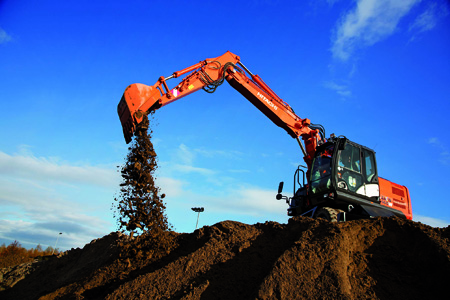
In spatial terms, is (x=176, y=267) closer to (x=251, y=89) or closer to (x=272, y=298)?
(x=272, y=298)

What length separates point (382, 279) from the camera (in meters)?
6.33

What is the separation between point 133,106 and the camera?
8.95m

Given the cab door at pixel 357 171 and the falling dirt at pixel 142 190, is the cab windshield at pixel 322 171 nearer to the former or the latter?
the cab door at pixel 357 171

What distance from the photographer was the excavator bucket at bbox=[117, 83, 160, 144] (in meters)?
8.88

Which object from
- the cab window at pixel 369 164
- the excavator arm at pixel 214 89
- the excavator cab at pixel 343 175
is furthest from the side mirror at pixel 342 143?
the excavator arm at pixel 214 89

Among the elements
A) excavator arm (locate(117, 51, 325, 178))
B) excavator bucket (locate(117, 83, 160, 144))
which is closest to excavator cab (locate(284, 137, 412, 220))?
excavator arm (locate(117, 51, 325, 178))

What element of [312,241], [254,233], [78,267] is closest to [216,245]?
[254,233]

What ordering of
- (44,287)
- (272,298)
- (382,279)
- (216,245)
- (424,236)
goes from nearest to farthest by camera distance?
(272,298) → (382,279) → (424,236) → (216,245) → (44,287)

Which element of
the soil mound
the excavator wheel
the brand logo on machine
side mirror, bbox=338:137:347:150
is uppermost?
the brand logo on machine

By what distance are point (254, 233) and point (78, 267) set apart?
634 cm

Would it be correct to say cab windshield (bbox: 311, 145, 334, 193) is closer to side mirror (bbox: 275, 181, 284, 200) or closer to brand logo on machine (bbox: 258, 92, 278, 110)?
side mirror (bbox: 275, 181, 284, 200)

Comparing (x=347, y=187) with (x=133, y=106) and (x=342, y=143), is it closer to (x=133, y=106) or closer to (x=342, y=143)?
(x=342, y=143)

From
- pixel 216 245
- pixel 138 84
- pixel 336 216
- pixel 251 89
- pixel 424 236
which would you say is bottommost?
pixel 216 245

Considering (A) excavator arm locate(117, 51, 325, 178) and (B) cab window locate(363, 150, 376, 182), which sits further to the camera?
(B) cab window locate(363, 150, 376, 182)
